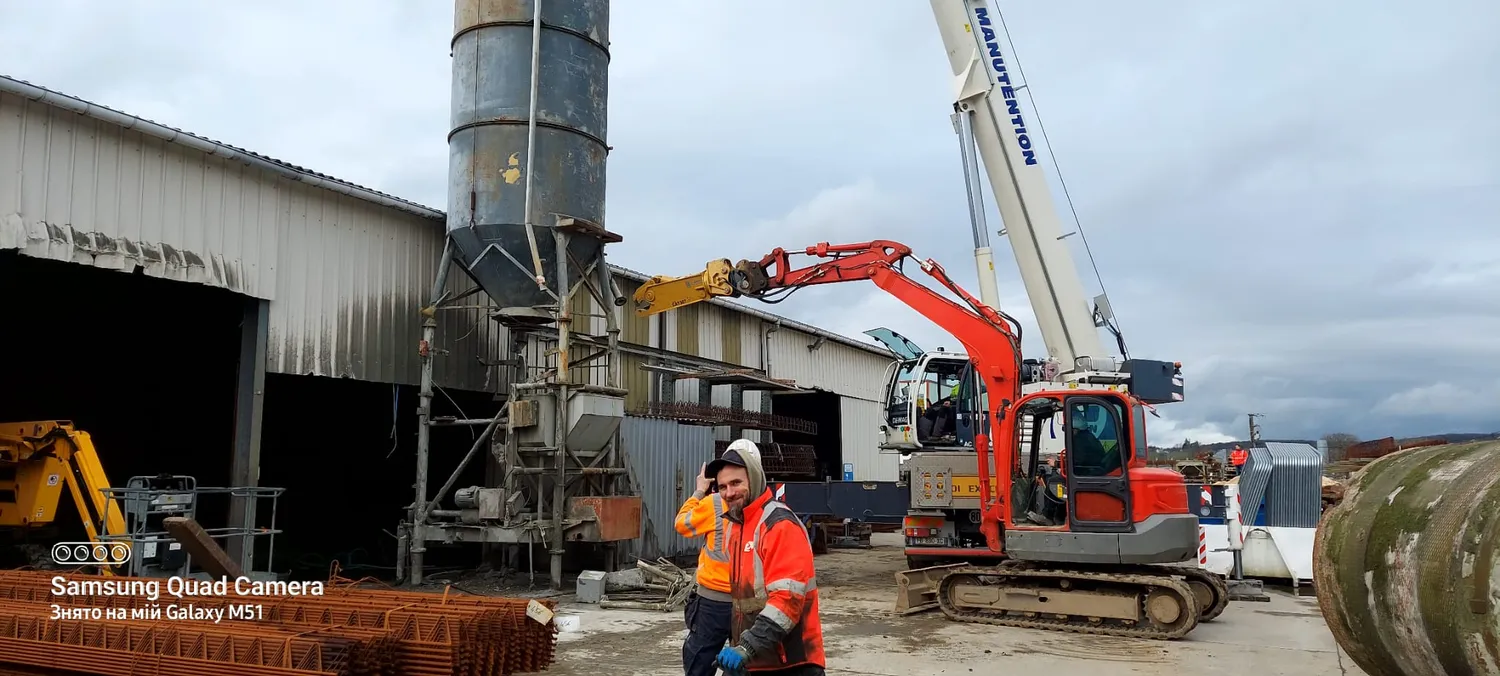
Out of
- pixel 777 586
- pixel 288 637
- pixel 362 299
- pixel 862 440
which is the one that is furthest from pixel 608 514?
pixel 862 440

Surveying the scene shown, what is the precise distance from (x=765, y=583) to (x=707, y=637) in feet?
4.05

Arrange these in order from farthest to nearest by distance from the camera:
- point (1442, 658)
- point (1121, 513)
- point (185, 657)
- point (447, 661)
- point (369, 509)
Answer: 1. point (369, 509)
2. point (1121, 513)
3. point (447, 661)
4. point (185, 657)
5. point (1442, 658)

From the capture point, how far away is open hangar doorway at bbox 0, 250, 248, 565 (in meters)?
15.2

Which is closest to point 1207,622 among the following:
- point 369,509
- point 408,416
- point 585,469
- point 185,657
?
point 585,469

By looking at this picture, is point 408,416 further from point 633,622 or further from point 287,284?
point 633,622

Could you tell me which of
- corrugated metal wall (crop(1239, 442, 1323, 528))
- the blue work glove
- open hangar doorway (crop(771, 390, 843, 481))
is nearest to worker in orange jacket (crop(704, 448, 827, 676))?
the blue work glove

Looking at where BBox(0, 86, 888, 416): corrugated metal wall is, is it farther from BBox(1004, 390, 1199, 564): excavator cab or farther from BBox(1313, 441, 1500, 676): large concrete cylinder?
BBox(1313, 441, 1500, 676): large concrete cylinder

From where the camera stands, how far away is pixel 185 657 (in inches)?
237

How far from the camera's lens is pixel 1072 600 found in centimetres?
1045

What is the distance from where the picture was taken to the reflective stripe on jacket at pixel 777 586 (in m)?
4.18

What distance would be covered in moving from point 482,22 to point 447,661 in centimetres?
1099

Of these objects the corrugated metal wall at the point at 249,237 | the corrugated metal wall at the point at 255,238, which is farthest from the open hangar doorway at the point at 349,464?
the corrugated metal wall at the point at 249,237

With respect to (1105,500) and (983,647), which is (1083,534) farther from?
(983,647)

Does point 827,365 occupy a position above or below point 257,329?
above
